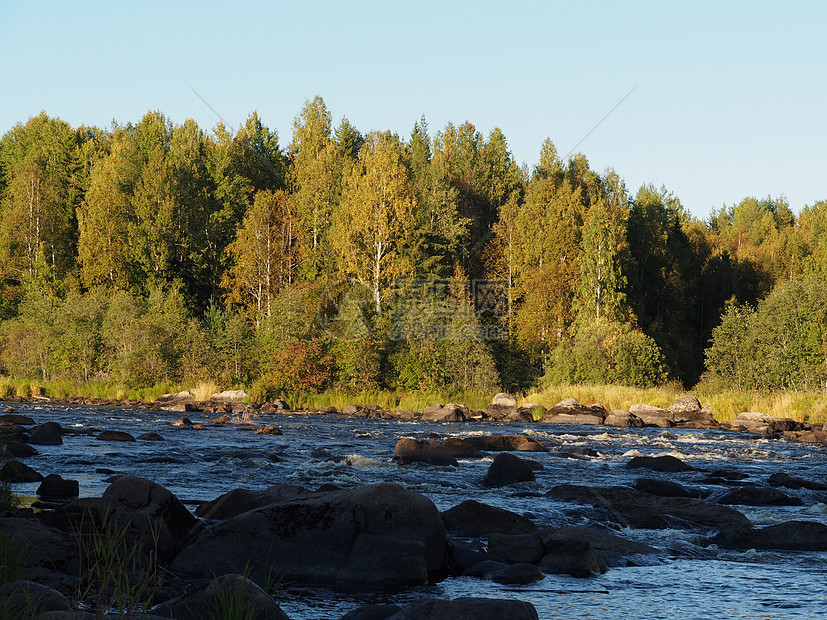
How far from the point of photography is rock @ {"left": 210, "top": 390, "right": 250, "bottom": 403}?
46438 millimetres

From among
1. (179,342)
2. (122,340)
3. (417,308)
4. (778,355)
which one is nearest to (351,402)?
(417,308)

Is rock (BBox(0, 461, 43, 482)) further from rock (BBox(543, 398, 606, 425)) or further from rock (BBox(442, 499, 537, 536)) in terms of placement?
rock (BBox(543, 398, 606, 425))

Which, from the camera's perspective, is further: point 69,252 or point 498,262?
point 69,252

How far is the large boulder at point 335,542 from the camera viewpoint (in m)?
9.89

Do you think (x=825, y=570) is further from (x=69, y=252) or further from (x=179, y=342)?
(x=69, y=252)

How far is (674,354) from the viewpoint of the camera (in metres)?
65.6

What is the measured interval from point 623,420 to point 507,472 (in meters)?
21.1

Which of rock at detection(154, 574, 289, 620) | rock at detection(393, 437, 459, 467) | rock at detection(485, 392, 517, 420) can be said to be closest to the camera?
rock at detection(154, 574, 289, 620)

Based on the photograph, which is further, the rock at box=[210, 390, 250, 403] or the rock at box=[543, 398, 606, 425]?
the rock at box=[210, 390, 250, 403]

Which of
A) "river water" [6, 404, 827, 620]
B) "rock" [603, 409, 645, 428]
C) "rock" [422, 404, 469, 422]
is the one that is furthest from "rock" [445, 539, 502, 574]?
"rock" [422, 404, 469, 422]

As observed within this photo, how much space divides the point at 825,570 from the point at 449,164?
63.3 metres

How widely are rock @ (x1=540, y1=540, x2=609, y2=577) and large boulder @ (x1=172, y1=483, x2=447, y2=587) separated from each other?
1466 mm

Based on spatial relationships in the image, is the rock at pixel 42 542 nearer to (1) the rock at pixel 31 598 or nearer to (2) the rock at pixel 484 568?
(1) the rock at pixel 31 598

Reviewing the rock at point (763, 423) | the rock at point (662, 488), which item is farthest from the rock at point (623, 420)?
the rock at point (662, 488)
